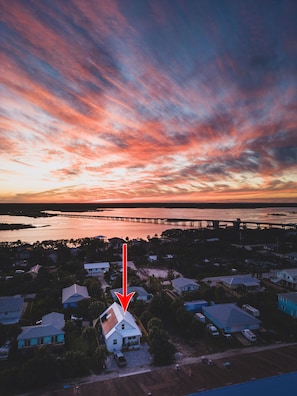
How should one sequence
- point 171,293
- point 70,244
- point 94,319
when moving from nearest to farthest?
point 94,319, point 171,293, point 70,244

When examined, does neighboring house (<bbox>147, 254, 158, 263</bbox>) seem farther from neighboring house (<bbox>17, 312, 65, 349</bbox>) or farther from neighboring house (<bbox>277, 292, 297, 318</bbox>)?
neighboring house (<bbox>17, 312, 65, 349</bbox>)

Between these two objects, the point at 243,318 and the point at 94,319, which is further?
the point at 94,319

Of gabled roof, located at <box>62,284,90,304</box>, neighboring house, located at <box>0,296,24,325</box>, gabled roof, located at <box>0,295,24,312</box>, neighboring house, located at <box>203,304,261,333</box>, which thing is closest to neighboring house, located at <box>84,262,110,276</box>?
gabled roof, located at <box>62,284,90,304</box>

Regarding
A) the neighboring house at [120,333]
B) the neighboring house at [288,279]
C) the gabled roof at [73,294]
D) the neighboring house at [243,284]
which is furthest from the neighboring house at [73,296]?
the neighboring house at [288,279]

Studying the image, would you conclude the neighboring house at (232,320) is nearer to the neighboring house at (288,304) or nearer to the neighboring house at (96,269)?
the neighboring house at (288,304)

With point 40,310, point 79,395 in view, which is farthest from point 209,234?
point 79,395

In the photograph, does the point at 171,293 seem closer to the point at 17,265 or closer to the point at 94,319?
the point at 94,319

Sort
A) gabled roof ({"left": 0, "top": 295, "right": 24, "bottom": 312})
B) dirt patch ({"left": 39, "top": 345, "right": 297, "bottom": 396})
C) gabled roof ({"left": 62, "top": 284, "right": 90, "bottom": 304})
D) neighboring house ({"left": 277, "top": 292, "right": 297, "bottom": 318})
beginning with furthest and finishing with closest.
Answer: gabled roof ({"left": 62, "top": 284, "right": 90, "bottom": 304}), neighboring house ({"left": 277, "top": 292, "right": 297, "bottom": 318}), gabled roof ({"left": 0, "top": 295, "right": 24, "bottom": 312}), dirt patch ({"left": 39, "top": 345, "right": 297, "bottom": 396})
